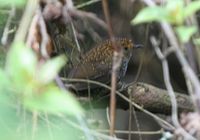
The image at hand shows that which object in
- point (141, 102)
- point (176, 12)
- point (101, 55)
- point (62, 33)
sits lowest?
point (141, 102)

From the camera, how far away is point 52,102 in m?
1.14

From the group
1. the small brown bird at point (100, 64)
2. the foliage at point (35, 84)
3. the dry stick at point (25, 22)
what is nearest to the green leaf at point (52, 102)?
the foliage at point (35, 84)

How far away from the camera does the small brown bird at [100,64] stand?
3369mm

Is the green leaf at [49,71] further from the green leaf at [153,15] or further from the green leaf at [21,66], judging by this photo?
the green leaf at [153,15]

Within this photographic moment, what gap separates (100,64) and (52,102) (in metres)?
2.54

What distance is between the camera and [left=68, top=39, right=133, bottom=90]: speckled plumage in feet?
11.1

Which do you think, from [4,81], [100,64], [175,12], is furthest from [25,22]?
[100,64]

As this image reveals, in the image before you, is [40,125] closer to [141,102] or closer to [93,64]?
[141,102]

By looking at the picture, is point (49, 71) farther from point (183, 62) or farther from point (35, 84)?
point (183, 62)

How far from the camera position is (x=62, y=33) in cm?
277

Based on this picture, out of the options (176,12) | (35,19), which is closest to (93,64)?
(35,19)

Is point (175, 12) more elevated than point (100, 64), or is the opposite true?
point (175, 12)

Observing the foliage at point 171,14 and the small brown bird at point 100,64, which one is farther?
the small brown bird at point 100,64

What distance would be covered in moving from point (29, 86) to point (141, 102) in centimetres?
221
